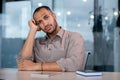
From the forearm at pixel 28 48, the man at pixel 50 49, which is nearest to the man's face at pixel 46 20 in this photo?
the man at pixel 50 49

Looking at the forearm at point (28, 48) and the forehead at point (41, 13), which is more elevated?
the forehead at point (41, 13)

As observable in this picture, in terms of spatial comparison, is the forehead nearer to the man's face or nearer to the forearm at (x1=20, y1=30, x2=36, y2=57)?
the man's face

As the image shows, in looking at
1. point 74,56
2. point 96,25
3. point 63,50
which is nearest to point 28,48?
point 63,50

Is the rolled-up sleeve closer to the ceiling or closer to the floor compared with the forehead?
closer to the floor

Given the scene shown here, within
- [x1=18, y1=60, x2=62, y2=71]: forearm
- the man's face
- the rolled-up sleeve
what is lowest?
[x1=18, y1=60, x2=62, y2=71]: forearm

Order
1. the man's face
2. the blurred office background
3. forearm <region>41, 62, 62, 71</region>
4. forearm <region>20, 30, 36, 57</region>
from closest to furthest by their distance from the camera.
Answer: forearm <region>41, 62, 62, 71</region> → forearm <region>20, 30, 36, 57</region> → the man's face → the blurred office background

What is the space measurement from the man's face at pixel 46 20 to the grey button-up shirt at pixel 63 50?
0.27 ft

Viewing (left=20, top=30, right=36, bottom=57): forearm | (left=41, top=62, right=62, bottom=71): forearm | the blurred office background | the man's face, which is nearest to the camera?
(left=41, top=62, right=62, bottom=71): forearm

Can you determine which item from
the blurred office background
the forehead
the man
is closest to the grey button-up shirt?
the man

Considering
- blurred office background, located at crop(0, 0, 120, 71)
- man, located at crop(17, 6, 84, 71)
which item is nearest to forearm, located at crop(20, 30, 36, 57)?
man, located at crop(17, 6, 84, 71)

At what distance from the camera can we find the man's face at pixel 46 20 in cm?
256

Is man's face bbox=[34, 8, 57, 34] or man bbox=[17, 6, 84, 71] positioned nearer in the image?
man bbox=[17, 6, 84, 71]

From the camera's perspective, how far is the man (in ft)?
7.54

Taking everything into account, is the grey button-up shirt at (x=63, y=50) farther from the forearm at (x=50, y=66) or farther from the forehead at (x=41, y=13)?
the forehead at (x=41, y=13)
